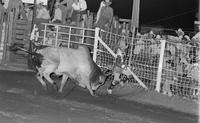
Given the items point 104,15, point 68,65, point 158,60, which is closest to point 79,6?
point 104,15

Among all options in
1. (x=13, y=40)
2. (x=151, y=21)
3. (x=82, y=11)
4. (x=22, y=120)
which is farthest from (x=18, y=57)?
(x=151, y=21)

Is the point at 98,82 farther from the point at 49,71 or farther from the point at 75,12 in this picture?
the point at 75,12

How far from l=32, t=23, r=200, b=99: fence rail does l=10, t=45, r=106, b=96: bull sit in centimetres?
183

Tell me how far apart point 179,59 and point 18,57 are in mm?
6745

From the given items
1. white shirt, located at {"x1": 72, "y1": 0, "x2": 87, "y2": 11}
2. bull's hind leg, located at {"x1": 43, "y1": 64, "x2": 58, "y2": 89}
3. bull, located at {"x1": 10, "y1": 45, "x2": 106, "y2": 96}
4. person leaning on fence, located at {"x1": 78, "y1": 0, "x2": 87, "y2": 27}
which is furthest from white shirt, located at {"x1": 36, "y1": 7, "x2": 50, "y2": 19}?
bull's hind leg, located at {"x1": 43, "y1": 64, "x2": 58, "y2": 89}

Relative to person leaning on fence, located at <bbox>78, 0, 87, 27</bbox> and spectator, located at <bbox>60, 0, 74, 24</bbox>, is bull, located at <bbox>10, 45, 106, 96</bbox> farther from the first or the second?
spectator, located at <bbox>60, 0, 74, 24</bbox>

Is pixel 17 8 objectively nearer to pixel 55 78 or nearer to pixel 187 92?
pixel 55 78

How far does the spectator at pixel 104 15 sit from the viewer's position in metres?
13.8

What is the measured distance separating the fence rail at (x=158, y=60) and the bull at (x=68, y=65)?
1832mm

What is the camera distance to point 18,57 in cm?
1573

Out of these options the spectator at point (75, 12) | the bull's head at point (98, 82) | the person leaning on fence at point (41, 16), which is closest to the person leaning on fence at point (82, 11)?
the spectator at point (75, 12)

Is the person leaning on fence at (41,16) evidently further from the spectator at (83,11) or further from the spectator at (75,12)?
the spectator at (83,11)

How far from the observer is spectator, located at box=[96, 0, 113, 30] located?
13.8 m

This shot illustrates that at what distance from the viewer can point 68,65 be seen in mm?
10453
